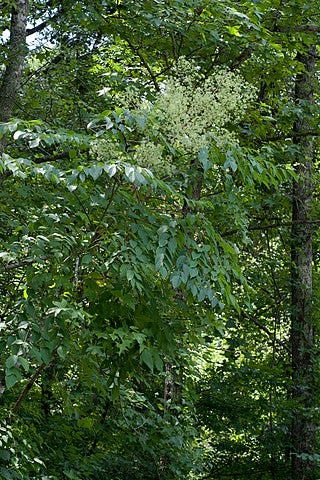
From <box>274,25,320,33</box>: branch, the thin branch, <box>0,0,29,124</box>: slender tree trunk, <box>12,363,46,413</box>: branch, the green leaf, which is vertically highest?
<box>274,25,320,33</box>: branch

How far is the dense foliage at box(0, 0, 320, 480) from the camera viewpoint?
3.24 m

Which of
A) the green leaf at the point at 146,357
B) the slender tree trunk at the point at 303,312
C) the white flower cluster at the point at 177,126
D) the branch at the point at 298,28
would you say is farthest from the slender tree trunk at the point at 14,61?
the slender tree trunk at the point at 303,312

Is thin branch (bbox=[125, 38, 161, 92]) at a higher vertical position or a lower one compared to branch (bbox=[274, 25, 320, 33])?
lower

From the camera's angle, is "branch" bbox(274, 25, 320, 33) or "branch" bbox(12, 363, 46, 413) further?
"branch" bbox(274, 25, 320, 33)

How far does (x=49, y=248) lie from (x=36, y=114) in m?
2.55

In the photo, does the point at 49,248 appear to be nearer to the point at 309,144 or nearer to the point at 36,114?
the point at 36,114

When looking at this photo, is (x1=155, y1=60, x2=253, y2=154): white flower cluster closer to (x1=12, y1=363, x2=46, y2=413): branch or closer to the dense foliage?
the dense foliage

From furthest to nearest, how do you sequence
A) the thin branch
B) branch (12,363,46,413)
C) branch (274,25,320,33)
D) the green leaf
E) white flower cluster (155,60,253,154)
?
branch (274,25,320,33)
the thin branch
branch (12,363,46,413)
white flower cluster (155,60,253,154)
the green leaf

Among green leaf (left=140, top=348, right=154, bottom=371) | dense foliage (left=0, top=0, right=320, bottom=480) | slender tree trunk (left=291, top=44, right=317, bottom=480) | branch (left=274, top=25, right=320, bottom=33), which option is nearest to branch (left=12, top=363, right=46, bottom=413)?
dense foliage (left=0, top=0, right=320, bottom=480)

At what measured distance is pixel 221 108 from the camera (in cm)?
348

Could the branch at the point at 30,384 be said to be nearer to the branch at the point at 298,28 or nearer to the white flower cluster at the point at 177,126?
the white flower cluster at the point at 177,126

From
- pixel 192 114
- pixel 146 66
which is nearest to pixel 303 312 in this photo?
pixel 146 66

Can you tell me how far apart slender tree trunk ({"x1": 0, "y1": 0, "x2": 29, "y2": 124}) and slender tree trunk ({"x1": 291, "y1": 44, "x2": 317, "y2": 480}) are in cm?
295

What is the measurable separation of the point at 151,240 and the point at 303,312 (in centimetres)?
484
